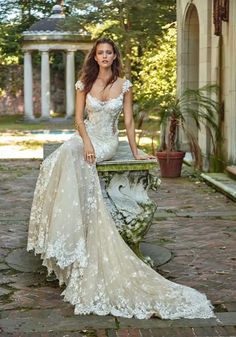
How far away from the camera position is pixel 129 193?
5.29 metres

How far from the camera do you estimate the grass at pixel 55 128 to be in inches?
462

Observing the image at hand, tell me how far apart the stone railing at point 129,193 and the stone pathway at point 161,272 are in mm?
434

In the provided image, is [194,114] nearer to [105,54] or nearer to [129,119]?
[129,119]

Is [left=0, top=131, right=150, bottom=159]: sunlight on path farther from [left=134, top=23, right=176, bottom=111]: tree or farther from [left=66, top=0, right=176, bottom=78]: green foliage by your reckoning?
[left=66, top=0, right=176, bottom=78]: green foliage

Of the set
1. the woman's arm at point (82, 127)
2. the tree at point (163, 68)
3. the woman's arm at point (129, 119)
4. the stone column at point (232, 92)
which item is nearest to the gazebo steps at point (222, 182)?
the stone column at point (232, 92)

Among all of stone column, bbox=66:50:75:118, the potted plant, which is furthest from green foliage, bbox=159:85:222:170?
stone column, bbox=66:50:75:118

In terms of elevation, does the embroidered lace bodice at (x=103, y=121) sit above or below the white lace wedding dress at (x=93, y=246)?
above

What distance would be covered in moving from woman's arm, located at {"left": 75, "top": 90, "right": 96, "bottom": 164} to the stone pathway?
1.06m

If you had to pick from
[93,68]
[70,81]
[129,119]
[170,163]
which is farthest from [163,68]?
[93,68]

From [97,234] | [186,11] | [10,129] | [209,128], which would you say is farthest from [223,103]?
[10,129]

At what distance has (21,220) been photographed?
7.43 m

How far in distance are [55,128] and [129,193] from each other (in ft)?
69.0

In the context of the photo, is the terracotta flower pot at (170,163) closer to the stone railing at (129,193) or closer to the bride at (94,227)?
the stone railing at (129,193)

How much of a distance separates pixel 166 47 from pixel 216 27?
11.5 meters
